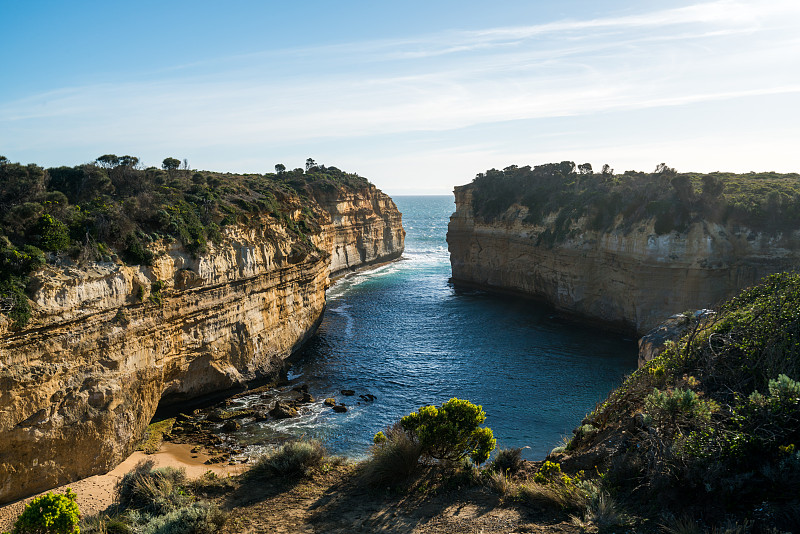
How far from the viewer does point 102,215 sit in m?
23.5

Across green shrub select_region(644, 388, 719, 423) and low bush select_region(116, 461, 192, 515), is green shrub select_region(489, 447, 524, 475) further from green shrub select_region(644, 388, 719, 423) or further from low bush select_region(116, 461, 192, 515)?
low bush select_region(116, 461, 192, 515)

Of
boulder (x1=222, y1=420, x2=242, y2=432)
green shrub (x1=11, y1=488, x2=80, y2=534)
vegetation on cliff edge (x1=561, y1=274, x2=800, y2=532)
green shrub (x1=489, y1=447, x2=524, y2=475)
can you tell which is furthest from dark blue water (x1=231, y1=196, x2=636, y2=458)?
green shrub (x1=11, y1=488, x2=80, y2=534)

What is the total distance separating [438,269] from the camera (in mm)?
80562

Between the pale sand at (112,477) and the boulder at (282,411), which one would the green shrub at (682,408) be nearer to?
the pale sand at (112,477)

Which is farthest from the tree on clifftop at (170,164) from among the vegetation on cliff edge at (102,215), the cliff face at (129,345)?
the cliff face at (129,345)

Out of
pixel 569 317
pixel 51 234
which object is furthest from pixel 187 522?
pixel 569 317

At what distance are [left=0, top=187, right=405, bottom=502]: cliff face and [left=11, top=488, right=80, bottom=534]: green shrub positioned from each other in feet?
25.2

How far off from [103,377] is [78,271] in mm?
4459

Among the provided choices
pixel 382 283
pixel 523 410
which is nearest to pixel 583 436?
pixel 523 410

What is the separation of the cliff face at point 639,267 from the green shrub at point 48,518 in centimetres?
3855

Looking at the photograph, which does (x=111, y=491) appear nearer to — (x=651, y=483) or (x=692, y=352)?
(x=651, y=483)

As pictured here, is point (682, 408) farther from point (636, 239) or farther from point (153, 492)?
point (636, 239)

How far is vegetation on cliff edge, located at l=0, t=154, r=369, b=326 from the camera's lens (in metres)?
19.7

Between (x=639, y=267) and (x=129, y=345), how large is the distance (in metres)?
37.0
